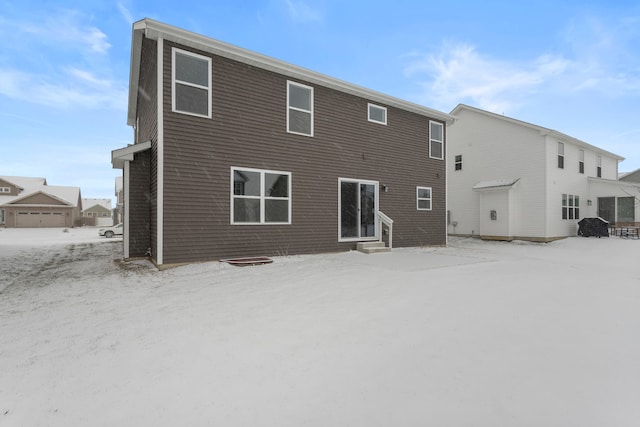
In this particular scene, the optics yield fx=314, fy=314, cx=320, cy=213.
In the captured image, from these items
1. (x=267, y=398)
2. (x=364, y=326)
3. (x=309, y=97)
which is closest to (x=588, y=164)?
(x=309, y=97)

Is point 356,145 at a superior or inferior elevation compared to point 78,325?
superior

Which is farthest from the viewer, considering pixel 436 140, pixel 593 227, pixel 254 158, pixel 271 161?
pixel 593 227

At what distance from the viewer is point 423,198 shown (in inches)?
482

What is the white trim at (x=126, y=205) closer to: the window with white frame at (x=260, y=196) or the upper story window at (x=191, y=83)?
the upper story window at (x=191, y=83)

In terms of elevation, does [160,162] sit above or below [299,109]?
below

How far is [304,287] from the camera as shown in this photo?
17.5 ft

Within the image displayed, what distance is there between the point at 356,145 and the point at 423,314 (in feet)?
24.2

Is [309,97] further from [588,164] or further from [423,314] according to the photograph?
[588,164]

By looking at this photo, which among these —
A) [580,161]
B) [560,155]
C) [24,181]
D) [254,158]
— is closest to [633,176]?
[580,161]

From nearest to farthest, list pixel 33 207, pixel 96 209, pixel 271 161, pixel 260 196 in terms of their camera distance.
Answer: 1. pixel 260 196
2. pixel 271 161
3. pixel 33 207
4. pixel 96 209

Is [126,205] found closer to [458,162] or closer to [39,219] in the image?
[458,162]

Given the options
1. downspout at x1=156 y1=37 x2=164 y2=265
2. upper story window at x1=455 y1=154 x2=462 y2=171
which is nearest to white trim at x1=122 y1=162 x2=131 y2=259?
downspout at x1=156 y1=37 x2=164 y2=265

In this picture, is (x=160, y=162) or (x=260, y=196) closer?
(x=160, y=162)

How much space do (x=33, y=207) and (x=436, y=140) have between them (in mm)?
40119
